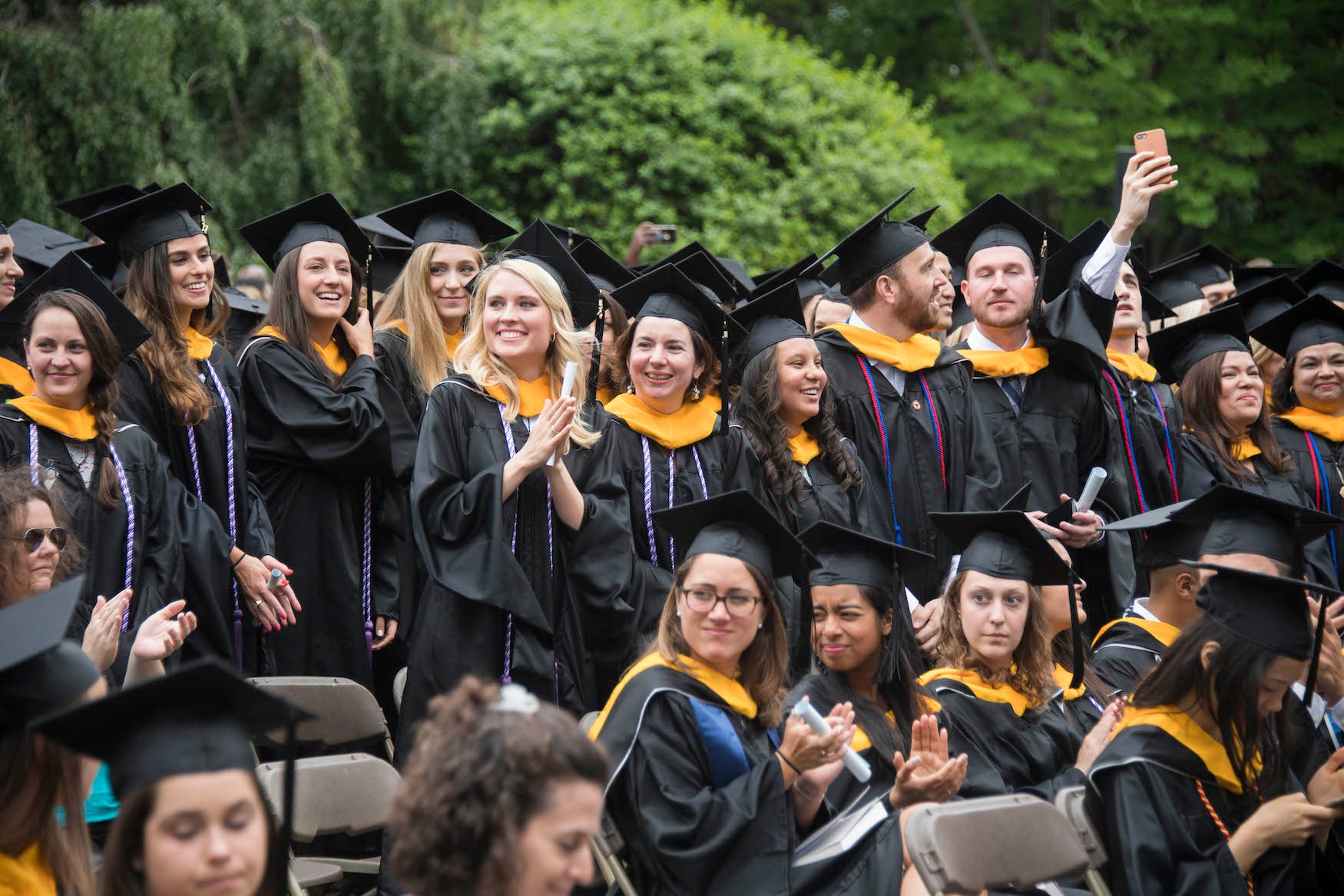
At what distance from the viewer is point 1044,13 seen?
62.4ft

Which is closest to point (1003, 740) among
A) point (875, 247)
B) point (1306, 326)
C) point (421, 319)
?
point (875, 247)

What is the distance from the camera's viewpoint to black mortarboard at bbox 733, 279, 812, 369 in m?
5.75

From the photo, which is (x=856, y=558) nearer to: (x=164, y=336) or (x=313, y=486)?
(x=313, y=486)

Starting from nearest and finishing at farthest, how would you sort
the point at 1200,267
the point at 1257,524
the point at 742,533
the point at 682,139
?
the point at 742,533 → the point at 1257,524 → the point at 1200,267 → the point at 682,139

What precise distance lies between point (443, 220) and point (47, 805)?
13.1 ft

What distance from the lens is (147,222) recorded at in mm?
5555

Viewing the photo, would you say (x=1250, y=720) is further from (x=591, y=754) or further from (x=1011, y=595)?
(x=591, y=754)

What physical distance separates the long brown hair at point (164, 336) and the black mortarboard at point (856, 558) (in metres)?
2.34

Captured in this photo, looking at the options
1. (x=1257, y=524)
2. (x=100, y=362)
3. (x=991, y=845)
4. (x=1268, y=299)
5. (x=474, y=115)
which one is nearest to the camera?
(x=991, y=845)

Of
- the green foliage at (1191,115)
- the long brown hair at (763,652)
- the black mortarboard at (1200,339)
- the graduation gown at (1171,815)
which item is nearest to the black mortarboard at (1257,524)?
the graduation gown at (1171,815)

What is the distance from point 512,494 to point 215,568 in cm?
110

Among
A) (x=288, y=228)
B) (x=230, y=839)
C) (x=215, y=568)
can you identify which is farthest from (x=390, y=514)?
(x=230, y=839)

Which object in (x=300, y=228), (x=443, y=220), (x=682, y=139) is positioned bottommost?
(x=300, y=228)

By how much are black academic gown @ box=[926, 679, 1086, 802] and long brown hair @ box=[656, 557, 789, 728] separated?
74 centimetres
